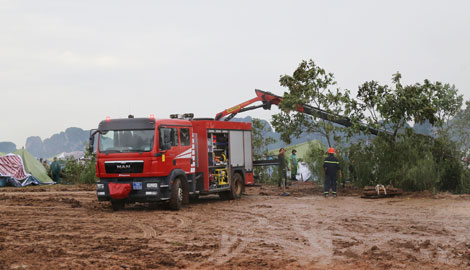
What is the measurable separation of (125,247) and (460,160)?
53.4ft

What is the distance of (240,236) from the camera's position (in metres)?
11.7

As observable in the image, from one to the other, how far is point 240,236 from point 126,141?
20.2 feet

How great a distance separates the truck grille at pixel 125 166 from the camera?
1633 centimetres

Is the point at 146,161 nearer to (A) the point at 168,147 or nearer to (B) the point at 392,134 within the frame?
(A) the point at 168,147

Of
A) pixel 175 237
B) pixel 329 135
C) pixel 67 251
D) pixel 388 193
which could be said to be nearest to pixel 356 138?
pixel 329 135

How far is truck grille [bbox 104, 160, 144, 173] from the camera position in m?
16.3

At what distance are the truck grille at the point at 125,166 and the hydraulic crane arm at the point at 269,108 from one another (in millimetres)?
11157

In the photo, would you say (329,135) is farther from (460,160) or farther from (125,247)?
(125,247)

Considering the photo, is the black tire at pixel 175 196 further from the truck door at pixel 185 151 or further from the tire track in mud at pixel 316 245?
the tire track in mud at pixel 316 245

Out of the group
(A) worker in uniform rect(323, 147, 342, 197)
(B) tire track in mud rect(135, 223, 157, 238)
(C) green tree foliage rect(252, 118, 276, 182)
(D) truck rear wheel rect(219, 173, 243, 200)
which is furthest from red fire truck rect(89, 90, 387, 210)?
(C) green tree foliage rect(252, 118, 276, 182)

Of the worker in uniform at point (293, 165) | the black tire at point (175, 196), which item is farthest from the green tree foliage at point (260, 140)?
the black tire at point (175, 196)

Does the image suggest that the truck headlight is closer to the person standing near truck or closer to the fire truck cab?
the fire truck cab

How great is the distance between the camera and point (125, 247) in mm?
10359

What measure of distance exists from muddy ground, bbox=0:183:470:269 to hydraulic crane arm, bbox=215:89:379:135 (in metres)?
6.76
